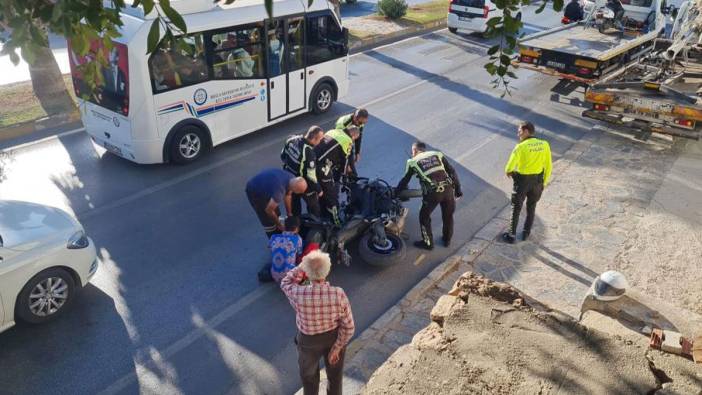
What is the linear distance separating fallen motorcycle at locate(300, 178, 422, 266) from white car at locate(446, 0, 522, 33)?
47.9 ft

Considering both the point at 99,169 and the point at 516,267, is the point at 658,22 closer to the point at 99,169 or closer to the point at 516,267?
the point at 516,267

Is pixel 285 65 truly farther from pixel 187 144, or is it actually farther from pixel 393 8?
pixel 393 8

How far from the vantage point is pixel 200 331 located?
6.21m

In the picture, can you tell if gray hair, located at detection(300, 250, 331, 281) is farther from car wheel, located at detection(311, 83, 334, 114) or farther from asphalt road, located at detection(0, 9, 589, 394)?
car wheel, located at detection(311, 83, 334, 114)

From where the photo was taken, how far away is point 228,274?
7.16m

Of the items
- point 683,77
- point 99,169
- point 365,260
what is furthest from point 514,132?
point 99,169

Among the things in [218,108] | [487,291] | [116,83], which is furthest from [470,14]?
[487,291]

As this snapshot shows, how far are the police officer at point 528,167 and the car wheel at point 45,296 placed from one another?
17.9 feet

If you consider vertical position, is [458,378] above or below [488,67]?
below

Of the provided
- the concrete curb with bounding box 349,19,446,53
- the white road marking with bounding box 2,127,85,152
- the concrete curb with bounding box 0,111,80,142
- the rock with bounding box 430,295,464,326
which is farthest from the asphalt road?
the concrete curb with bounding box 349,19,446,53

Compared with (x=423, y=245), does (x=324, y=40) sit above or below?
above

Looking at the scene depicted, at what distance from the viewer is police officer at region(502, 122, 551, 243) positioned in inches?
294

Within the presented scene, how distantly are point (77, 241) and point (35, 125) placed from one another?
616cm

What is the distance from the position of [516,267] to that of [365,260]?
1984mm
